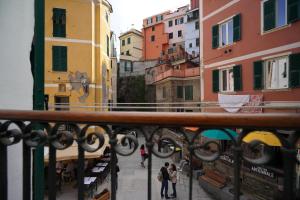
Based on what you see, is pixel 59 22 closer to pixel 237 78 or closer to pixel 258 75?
pixel 237 78

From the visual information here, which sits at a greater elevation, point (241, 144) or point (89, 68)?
point (89, 68)

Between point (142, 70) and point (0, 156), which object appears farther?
point (142, 70)

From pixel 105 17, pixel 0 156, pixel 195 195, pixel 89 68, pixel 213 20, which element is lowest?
pixel 195 195

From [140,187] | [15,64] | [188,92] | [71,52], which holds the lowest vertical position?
[140,187]

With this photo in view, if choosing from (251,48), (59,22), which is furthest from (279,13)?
(59,22)

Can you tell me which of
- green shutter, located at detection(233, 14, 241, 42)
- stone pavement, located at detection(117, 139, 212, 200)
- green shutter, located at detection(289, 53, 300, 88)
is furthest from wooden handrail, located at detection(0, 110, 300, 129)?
green shutter, located at detection(233, 14, 241, 42)

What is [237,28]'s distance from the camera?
1245 cm

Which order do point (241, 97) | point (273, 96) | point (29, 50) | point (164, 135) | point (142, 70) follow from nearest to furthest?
point (164, 135), point (29, 50), point (273, 96), point (241, 97), point (142, 70)

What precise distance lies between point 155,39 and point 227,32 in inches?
1188

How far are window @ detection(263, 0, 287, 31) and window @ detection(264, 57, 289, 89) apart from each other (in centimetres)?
131

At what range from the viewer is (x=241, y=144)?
1.14m

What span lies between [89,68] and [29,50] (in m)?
14.7

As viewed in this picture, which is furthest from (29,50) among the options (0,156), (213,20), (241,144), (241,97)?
(213,20)

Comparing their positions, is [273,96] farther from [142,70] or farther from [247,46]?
[142,70]
